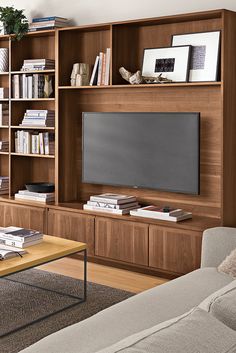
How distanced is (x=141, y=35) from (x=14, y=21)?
126cm

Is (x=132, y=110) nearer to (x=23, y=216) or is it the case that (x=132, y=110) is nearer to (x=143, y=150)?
(x=143, y=150)

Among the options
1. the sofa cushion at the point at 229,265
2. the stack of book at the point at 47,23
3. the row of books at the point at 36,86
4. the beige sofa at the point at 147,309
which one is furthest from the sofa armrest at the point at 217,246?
the stack of book at the point at 47,23

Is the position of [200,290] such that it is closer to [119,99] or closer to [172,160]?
[172,160]

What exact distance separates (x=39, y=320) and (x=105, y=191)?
6.31ft

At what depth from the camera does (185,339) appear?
1364mm

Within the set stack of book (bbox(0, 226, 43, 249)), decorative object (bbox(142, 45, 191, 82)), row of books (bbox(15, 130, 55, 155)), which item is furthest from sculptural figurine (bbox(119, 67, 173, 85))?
stack of book (bbox(0, 226, 43, 249))

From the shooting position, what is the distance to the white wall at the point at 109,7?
4.61 metres

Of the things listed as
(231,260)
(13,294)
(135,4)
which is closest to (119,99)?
(135,4)

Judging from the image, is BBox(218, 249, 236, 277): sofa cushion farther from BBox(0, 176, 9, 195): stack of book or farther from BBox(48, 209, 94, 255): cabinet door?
BBox(0, 176, 9, 195): stack of book

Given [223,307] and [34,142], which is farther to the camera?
[34,142]

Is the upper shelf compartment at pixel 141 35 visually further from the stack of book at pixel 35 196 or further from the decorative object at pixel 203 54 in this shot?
the stack of book at pixel 35 196

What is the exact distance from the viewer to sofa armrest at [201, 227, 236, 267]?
3.44 metres

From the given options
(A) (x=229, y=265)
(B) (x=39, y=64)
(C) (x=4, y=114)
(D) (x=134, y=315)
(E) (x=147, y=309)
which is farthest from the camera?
(C) (x=4, y=114)

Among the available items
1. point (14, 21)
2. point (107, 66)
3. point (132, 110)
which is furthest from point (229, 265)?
point (14, 21)
